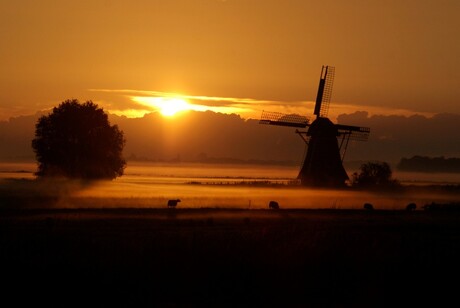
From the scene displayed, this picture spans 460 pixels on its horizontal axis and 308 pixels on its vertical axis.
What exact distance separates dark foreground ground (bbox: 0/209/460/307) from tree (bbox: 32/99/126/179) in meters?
44.8

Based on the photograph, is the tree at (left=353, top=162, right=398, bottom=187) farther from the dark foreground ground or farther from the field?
the dark foreground ground

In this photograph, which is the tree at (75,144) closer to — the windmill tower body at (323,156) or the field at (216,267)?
the windmill tower body at (323,156)

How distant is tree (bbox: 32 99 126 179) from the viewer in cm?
7425

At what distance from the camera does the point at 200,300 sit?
1903 centimetres

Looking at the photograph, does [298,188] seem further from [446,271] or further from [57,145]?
[446,271]

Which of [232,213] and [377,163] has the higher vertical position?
[377,163]

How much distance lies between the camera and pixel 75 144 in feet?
245

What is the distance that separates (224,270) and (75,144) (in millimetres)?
55713

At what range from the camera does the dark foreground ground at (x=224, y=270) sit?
63.4ft

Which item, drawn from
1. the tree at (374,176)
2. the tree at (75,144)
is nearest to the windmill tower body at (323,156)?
the tree at (374,176)

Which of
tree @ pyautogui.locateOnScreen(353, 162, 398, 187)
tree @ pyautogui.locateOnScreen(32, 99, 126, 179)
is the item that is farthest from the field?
tree @ pyautogui.locateOnScreen(353, 162, 398, 187)

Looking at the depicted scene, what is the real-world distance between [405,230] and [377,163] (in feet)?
170

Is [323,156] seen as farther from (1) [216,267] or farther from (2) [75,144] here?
(1) [216,267]

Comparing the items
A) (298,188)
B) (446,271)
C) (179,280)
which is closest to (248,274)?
(179,280)
